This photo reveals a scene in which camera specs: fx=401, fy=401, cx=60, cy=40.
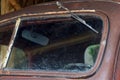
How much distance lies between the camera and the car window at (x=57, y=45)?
263cm

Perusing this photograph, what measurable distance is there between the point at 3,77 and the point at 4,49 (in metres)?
0.30

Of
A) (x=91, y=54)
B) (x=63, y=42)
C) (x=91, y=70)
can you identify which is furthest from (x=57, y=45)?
(x=91, y=70)

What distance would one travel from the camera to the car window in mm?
2633

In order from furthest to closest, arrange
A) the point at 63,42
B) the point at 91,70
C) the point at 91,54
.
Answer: the point at 63,42 < the point at 91,54 < the point at 91,70

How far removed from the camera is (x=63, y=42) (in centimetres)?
277

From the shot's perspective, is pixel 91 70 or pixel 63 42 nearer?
pixel 91 70

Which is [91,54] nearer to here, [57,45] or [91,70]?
[91,70]

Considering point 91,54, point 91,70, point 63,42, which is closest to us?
point 91,70

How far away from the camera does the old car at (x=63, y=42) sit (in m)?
2.50

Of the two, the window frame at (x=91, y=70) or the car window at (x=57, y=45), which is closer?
→ the window frame at (x=91, y=70)

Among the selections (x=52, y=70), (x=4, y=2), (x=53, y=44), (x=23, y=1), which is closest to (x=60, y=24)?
(x=53, y=44)

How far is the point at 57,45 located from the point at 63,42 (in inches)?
1.9

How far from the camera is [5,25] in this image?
3.09 meters

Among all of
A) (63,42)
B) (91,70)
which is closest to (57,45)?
(63,42)
